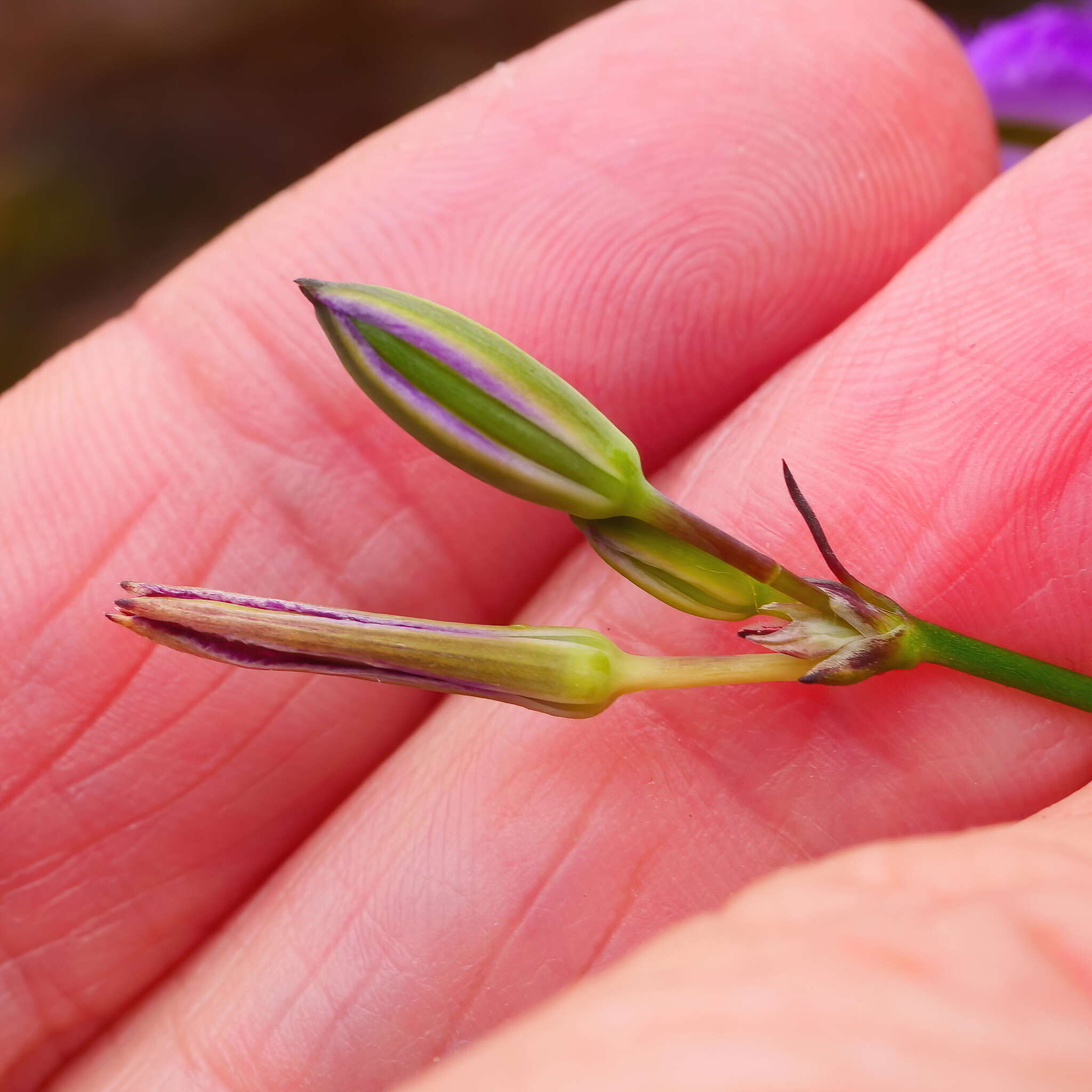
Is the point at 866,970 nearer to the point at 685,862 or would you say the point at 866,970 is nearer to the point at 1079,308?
the point at 685,862

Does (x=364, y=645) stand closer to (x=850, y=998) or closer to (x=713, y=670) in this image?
(x=713, y=670)

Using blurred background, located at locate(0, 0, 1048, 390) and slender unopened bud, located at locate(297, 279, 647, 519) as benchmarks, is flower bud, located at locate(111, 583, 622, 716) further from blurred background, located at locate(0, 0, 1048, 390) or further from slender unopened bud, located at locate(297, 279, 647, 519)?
blurred background, located at locate(0, 0, 1048, 390)

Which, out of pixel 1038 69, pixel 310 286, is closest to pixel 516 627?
pixel 310 286

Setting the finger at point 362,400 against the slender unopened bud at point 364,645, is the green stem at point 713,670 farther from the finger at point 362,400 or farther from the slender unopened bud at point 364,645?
the finger at point 362,400

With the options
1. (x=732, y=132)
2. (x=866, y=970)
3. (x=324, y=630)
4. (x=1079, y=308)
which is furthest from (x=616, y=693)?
(x=732, y=132)

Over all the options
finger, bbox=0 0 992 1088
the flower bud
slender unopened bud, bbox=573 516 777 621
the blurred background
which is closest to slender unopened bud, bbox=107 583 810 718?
the flower bud

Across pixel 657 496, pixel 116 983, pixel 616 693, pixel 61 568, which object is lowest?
pixel 116 983
